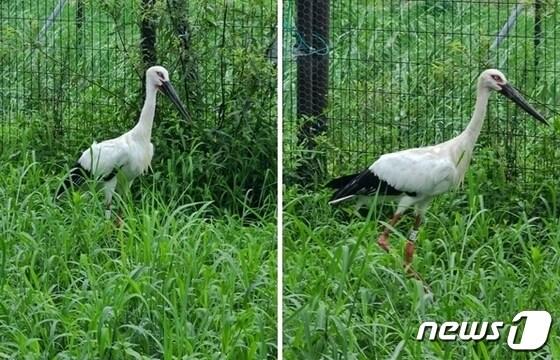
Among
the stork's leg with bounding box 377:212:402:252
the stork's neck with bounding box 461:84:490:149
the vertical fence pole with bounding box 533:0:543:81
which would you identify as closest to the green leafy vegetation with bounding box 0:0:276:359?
the stork's leg with bounding box 377:212:402:252

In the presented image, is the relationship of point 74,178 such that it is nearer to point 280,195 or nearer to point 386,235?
point 280,195

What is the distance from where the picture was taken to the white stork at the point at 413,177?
8.41 feet

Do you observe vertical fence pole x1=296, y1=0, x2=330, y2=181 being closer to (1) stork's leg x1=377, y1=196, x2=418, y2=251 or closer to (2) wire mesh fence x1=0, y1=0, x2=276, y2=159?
(1) stork's leg x1=377, y1=196, x2=418, y2=251

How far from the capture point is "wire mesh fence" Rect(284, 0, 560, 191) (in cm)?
251

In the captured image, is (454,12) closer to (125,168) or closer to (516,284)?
(516,284)

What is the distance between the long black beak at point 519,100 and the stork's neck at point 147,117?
97cm

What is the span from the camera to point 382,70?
2.64 metres

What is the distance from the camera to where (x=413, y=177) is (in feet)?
8.82

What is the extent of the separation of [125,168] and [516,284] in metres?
1.05

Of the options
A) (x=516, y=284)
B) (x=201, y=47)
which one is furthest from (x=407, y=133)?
(x=201, y=47)

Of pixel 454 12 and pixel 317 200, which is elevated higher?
pixel 454 12

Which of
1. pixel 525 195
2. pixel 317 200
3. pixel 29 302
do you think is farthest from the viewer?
pixel 29 302

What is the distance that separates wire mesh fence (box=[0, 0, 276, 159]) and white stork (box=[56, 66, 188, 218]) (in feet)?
0.08

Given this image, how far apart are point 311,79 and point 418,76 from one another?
0.82 feet
